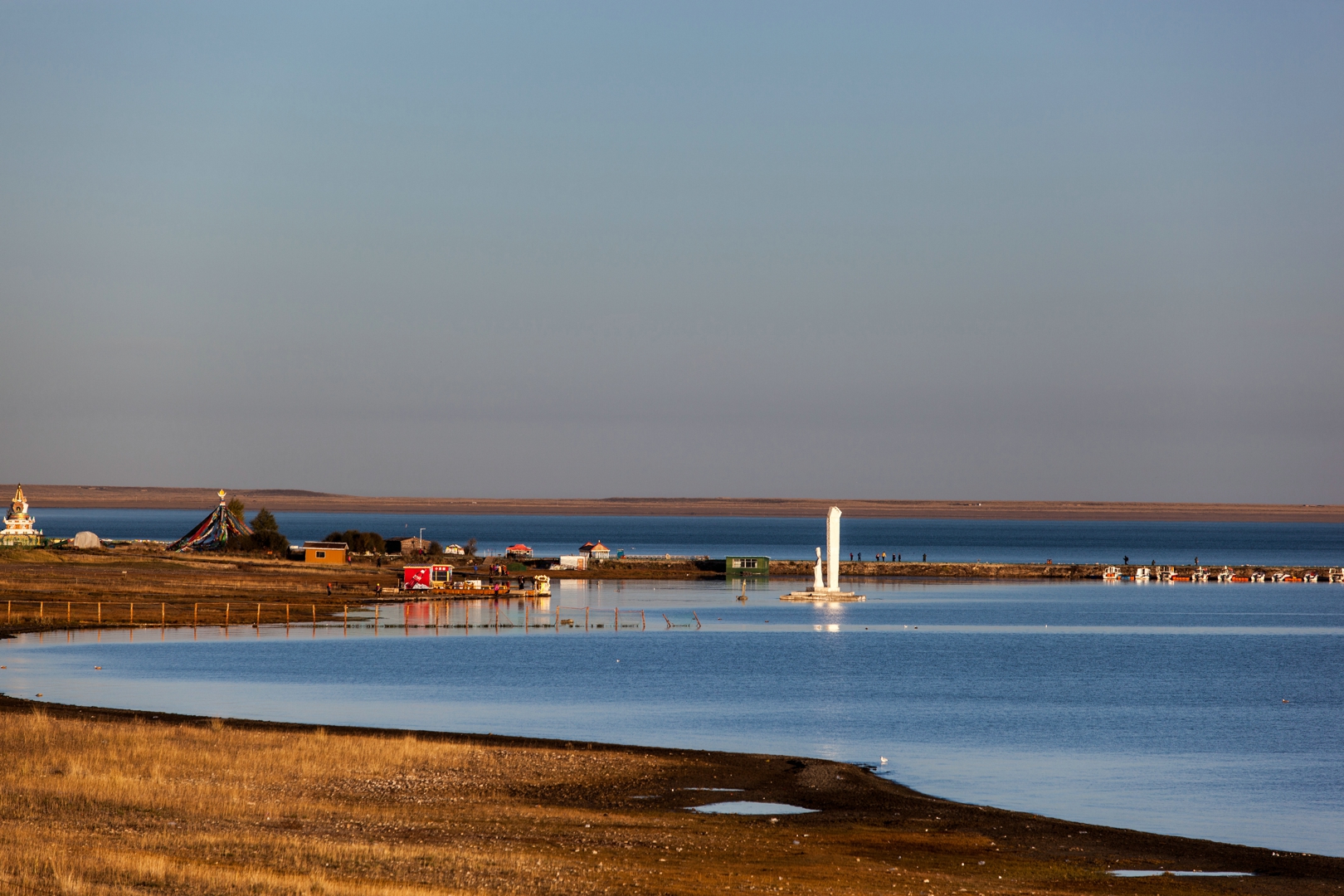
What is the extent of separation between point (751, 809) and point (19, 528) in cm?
10898

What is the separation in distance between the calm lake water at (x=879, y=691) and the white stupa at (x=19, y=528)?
39.7 meters

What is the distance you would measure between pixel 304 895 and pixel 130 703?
1213 inches

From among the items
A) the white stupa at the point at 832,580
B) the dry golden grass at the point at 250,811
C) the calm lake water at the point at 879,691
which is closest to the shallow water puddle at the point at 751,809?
the dry golden grass at the point at 250,811

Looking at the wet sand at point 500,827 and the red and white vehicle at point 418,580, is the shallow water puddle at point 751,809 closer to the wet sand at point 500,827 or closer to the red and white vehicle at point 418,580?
the wet sand at point 500,827

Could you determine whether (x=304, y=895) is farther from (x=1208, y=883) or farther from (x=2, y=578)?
(x=2, y=578)

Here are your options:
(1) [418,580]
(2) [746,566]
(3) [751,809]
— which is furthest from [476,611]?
(3) [751,809]

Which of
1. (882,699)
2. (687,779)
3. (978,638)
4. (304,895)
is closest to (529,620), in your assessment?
(978,638)

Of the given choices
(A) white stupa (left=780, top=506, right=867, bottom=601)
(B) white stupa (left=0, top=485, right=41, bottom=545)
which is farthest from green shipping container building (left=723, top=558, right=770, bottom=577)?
(B) white stupa (left=0, top=485, right=41, bottom=545)

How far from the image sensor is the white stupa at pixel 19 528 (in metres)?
122

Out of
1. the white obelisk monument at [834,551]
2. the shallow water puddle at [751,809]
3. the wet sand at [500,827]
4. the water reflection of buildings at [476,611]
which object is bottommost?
the water reflection of buildings at [476,611]

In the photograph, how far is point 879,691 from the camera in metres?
59.9

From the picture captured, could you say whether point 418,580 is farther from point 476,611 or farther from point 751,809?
point 751,809

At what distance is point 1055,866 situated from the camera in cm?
2580

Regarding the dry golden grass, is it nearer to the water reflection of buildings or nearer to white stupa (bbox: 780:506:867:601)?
the water reflection of buildings
